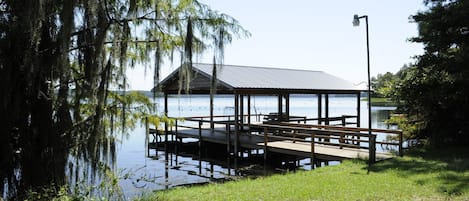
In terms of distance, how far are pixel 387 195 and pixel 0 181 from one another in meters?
5.43

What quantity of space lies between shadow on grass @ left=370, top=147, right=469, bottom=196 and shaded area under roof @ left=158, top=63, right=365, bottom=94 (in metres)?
5.88

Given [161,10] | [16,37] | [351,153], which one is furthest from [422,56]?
[16,37]

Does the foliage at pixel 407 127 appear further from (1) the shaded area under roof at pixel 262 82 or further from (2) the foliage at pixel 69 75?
(2) the foliage at pixel 69 75

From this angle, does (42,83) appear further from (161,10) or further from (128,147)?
(128,147)

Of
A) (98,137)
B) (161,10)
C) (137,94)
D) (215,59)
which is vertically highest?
(161,10)

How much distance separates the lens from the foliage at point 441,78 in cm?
1099

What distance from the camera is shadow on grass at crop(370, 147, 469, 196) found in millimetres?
6822

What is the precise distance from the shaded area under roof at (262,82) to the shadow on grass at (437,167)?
5881 millimetres

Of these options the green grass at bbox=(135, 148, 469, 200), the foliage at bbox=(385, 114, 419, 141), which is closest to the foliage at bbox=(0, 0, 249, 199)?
the green grass at bbox=(135, 148, 469, 200)

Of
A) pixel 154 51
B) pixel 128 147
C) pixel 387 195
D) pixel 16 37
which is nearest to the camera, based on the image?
pixel 16 37

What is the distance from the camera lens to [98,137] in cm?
574

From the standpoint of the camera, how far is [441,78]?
1198 centimetres

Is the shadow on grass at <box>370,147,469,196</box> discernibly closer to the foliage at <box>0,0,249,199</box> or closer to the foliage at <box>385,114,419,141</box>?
the foliage at <box>385,114,419,141</box>

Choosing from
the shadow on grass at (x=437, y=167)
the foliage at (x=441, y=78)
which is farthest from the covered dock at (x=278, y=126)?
the foliage at (x=441, y=78)
